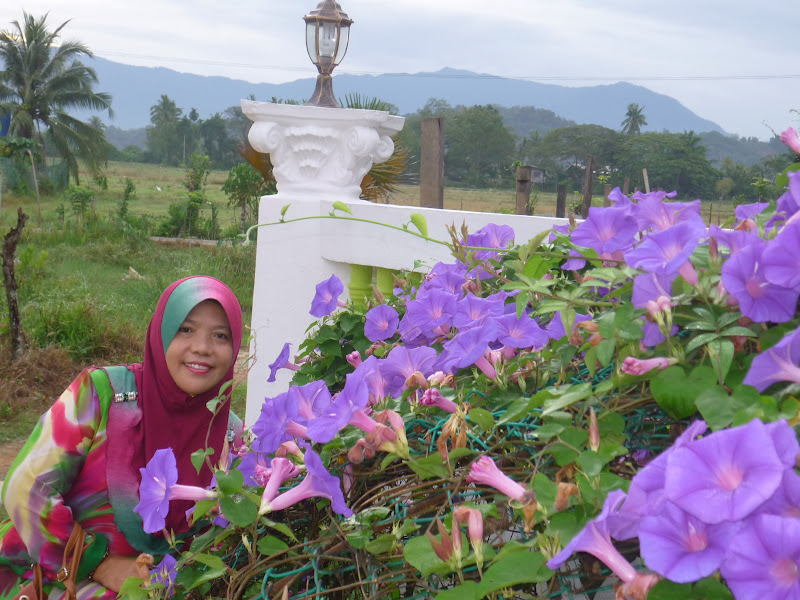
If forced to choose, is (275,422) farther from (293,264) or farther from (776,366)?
(293,264)

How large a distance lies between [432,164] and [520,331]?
13.2ft

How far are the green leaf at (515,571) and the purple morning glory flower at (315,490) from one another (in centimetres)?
17

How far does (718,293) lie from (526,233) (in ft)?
4.89

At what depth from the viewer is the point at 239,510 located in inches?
26.0

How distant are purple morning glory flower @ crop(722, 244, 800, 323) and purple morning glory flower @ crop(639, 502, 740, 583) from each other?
154 mm

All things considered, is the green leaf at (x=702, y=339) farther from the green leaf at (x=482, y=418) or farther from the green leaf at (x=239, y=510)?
the green leaf at (x=239, y=510)

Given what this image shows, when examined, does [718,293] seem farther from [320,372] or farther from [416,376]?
[320,372]

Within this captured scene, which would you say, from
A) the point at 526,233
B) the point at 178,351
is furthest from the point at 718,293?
the point at 526,233

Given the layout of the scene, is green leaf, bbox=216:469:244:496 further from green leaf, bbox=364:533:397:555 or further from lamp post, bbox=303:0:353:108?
lamp post, bbox=303:0:353:108

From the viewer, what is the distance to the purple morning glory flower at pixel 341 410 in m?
0.63

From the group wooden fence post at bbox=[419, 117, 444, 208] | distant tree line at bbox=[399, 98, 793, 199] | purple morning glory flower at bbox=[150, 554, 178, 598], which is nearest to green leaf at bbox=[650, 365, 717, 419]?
purple morning glory flower at bbox=[150, 554, 178, 598]

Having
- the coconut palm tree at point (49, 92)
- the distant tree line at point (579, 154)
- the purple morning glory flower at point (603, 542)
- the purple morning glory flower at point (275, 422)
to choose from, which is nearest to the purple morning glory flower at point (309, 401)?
the purple morning glory flower at point (275, 422)

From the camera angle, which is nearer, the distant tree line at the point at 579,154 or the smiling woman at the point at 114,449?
the smiling woman at the point at 114,449

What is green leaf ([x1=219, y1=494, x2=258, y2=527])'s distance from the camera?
2.14ft
